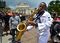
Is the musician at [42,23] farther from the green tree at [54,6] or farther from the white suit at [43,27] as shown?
the green tree at [54,6]

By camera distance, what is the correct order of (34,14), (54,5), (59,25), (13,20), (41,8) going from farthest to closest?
(54,5), (13,20), (59,25), (34,14), (41,8)

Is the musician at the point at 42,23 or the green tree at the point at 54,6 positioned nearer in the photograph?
the musician at the point at 42,23

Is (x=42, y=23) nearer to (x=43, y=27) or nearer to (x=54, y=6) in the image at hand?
(x=43, y=27)

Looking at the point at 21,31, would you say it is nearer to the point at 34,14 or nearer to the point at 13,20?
the point at 34,14

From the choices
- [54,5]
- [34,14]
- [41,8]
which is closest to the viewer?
[41,8]

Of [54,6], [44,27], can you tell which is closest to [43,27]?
[44,27]

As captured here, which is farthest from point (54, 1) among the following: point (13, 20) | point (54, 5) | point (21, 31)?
point (21, 31)

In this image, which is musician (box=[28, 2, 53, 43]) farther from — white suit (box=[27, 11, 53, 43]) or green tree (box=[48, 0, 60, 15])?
green tree (box=[48, 0, 60, 15])

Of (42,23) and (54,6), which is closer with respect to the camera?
(42,23)

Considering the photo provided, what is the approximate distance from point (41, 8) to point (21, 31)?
37.9 inches

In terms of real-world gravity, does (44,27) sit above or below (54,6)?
above

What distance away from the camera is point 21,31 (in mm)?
6945

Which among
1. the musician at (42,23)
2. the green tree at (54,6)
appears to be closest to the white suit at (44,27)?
the musician at (42,23)

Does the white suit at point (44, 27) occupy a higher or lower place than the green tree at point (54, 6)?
higher
